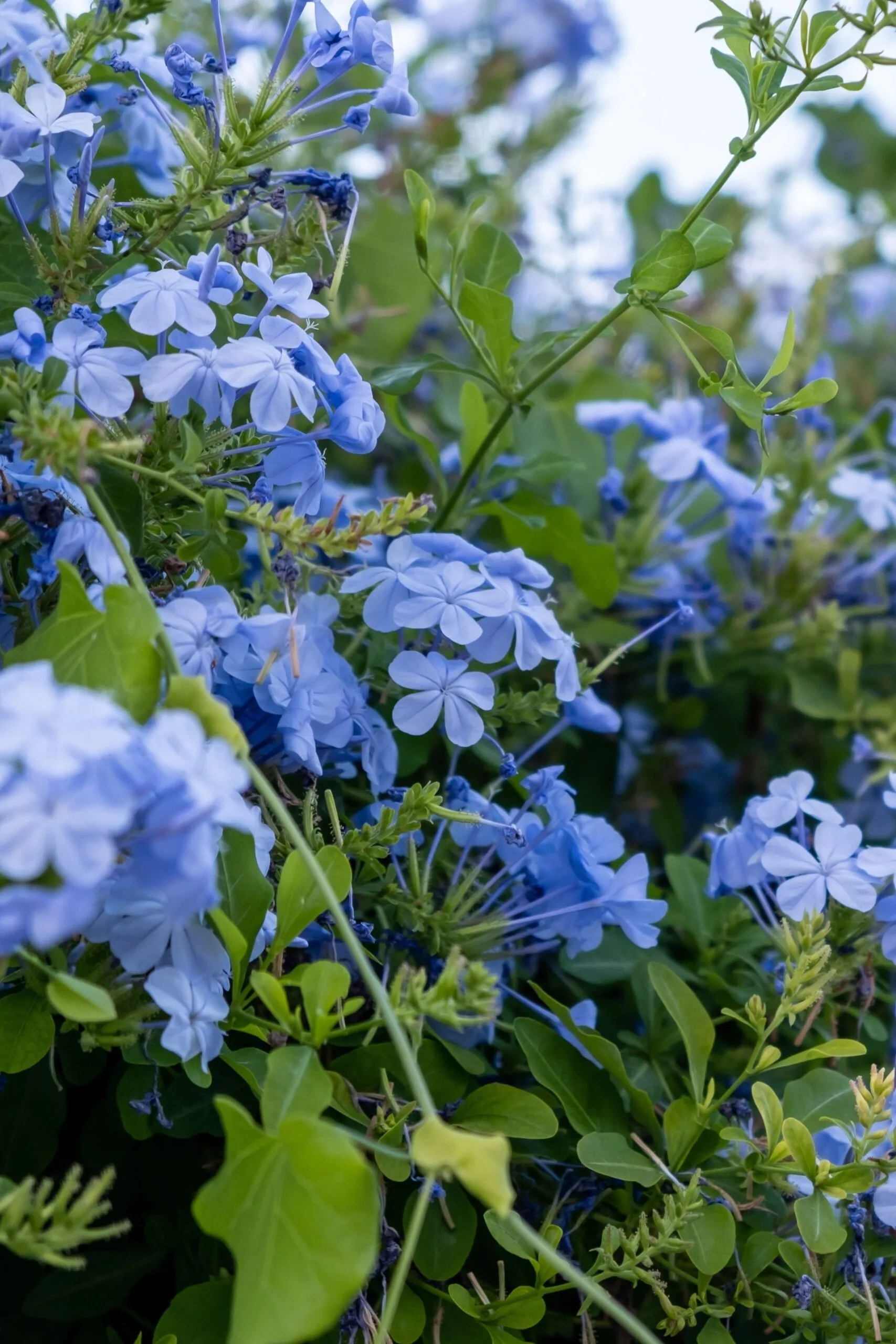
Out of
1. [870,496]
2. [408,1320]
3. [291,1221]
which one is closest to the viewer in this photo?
[291,1221]

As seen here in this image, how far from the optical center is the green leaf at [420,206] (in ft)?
1.98

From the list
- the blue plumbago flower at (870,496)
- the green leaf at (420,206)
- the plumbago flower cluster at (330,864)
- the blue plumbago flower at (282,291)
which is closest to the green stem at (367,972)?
the plumbago flower cluster at (330,864)

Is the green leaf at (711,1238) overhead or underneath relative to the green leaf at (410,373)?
underneath

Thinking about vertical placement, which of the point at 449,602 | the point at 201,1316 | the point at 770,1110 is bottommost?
the point at 201,1316

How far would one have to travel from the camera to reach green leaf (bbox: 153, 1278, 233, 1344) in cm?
47

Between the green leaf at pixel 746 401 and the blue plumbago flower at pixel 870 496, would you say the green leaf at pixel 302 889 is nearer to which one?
the green leaf at pixel 746 401

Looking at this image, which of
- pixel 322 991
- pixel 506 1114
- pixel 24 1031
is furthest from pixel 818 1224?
pixel 24 1031

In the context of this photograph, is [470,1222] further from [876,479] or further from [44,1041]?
[876,479]

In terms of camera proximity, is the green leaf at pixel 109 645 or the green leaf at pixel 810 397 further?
the green leaf at pixel 810 397

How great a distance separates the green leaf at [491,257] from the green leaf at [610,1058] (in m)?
0.41

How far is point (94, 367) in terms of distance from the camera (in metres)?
0.49

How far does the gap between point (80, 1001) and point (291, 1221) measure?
0.34 feet

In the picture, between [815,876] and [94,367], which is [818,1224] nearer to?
[815,876]

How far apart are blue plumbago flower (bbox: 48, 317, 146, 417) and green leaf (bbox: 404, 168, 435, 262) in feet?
0.61
